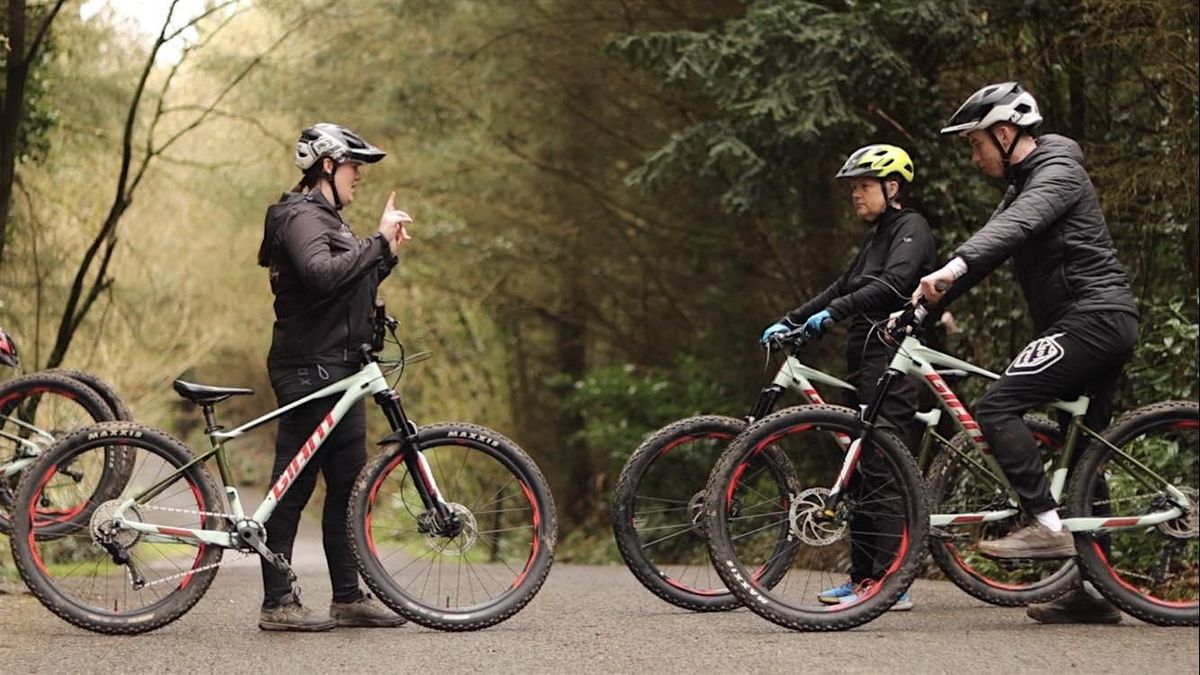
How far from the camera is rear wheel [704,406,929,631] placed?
6484 mm

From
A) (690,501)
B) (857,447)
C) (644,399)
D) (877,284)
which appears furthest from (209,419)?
(644,399)

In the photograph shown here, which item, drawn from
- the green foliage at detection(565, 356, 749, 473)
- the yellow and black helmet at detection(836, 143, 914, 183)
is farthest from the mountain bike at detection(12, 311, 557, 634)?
the green foliage at detection(565, 356, 749, 473)

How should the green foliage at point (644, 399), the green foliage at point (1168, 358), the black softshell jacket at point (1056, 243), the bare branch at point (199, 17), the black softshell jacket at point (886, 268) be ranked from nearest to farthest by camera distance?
the black softshell jacket at point (1056, 243) → the black softshell jacket at point (886, 268) → the green foliage at point (1168, 358) → the bare branch at point (199, 17) → the green foliage at point (644, 399)

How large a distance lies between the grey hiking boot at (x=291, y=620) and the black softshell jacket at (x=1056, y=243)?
123 inches

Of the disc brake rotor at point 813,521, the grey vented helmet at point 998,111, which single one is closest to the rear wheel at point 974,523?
the disc brake rotor at point 813,521

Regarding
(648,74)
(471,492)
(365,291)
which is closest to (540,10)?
(648,74)

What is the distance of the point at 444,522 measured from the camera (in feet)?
21.9

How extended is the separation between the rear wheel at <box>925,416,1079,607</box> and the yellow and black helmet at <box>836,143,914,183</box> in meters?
1.31

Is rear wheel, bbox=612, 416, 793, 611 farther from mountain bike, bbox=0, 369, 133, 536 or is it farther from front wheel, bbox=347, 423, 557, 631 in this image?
mountain bike, bbox=0, 369, 133, 536

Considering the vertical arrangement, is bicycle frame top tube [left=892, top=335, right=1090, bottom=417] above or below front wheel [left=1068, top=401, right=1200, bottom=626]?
above

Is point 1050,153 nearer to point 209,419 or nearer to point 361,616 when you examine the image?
point 361,616

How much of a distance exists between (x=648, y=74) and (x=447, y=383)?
10859mm

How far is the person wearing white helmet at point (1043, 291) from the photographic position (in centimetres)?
645

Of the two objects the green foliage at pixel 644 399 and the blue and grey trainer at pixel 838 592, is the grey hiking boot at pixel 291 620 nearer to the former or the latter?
the blue and grey trainer at pixel 838 592
